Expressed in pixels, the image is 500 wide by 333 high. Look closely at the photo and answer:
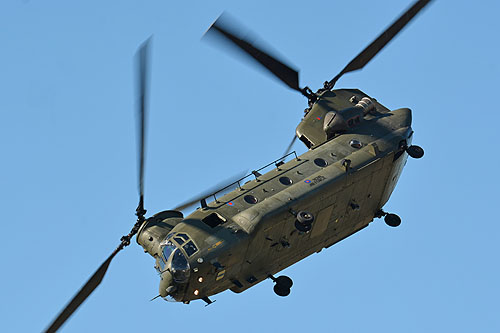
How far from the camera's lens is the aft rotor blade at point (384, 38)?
7294 centimetres

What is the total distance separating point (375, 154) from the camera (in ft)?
224

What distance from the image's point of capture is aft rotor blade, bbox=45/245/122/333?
6309cm

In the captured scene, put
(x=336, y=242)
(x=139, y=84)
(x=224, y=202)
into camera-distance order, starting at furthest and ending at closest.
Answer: (x=336, y=242)
(x=224, y=202)
(x=139, y=84)

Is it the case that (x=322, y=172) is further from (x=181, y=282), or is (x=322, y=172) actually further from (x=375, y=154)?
(x=181, y=282)

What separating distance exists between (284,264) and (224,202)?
556 centimetres

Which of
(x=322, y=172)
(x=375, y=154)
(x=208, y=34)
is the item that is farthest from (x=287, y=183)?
(x=208, y=34)

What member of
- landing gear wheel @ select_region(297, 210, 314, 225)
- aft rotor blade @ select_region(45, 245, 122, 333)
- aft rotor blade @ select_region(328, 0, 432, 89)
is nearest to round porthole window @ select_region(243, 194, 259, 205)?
landing gear wheel @ select_region(297, 210, 314, 225)

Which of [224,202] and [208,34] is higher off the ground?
[208,34]

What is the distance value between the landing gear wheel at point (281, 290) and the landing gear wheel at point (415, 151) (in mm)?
13022

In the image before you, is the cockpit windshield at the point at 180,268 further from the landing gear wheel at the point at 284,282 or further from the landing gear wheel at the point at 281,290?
the landing gear wheel at the point at 284,282

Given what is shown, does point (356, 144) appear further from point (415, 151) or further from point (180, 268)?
point (180, 268)

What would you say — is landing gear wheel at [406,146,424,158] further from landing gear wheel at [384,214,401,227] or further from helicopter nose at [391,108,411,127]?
landing gear wheel at [384,214,401,227]

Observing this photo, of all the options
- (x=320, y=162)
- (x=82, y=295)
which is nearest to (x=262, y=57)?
(x=320, y=162)

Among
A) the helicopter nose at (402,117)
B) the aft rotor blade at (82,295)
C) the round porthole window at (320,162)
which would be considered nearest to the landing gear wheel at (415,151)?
the helicopter nose at (402,117)
